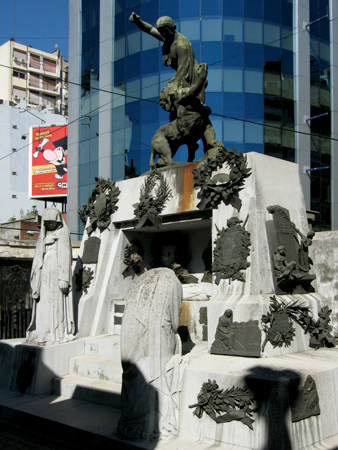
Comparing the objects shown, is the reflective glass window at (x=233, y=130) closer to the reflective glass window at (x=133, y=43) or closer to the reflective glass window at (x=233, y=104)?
the reflective glass window at (x=233, y=104)

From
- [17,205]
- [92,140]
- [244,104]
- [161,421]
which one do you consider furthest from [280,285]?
[17,205]

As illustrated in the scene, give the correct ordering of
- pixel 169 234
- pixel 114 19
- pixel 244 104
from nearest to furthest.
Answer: pixel 169 234 < pixel 244 104 < pixel 114 19

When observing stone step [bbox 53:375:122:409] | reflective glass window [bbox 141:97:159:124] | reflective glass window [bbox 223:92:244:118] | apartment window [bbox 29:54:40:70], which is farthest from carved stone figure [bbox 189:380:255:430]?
apartment window [bbox 29:54:40:70]

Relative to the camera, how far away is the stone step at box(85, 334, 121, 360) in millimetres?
8578

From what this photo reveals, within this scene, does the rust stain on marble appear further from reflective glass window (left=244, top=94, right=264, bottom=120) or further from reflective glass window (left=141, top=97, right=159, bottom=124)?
reflective glass window (left=141, top=97, right=159, bottom=124)

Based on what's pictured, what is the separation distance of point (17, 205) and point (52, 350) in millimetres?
35838

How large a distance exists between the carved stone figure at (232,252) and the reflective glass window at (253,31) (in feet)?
66.8

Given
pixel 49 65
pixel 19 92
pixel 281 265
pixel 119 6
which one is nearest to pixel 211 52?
pixel 119 6

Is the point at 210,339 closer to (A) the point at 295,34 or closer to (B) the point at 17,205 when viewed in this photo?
(A) the point at 295,34

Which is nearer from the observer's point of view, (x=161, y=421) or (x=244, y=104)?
(x=161, y=421)

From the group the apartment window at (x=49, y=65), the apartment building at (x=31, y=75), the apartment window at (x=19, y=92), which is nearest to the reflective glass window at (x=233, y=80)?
the apartment building at (x=31, y=75)

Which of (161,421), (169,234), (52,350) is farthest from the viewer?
(169,234)

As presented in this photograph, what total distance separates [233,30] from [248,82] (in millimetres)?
2715

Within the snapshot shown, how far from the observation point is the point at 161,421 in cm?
617
